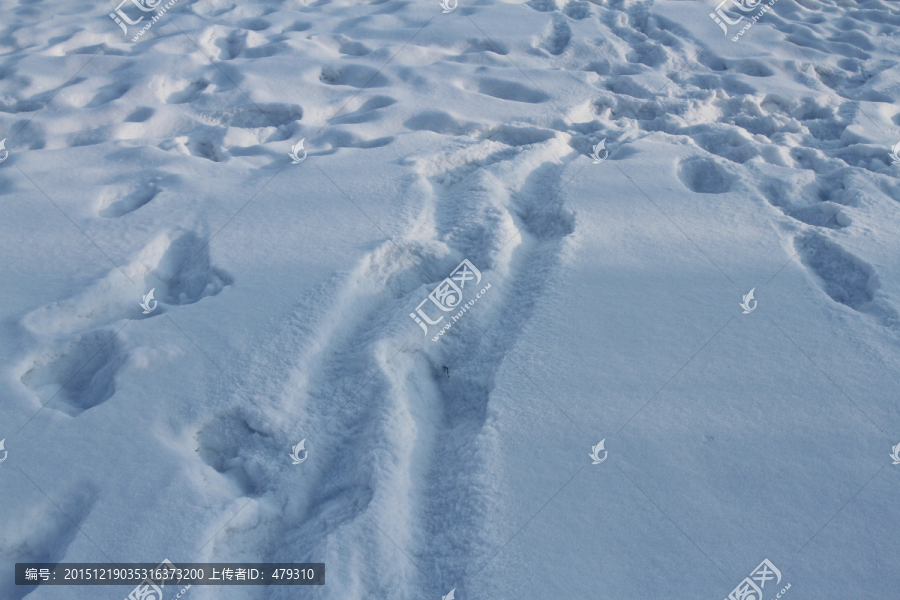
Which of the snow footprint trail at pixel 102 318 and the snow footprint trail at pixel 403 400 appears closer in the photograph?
the snow footprint trail at pixel 403 400

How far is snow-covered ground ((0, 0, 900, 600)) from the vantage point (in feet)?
4.52

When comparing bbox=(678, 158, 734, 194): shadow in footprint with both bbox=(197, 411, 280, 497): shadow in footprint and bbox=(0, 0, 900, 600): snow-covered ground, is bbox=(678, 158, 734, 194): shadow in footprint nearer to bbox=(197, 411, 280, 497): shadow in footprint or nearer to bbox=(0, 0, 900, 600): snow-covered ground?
bbox=(0, 0, 900, 600): snow-covered ground

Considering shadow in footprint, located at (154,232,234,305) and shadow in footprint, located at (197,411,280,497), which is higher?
shadow in footprint, located at (154,232,234,305)

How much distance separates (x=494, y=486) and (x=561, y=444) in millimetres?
213

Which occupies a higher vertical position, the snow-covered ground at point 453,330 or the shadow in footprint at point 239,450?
the snow-covered ground at point 453,330

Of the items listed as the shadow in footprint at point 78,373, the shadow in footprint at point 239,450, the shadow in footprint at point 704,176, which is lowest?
the shadow in footprint at point 239,450

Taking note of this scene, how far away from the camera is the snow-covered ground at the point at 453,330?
1.38 metres

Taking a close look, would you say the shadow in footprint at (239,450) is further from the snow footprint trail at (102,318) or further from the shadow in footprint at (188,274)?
the shadow in footprint at (188,274)

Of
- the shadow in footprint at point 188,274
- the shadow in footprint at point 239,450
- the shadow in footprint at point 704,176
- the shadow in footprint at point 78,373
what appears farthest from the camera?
the shadow in footprint at point 704,176

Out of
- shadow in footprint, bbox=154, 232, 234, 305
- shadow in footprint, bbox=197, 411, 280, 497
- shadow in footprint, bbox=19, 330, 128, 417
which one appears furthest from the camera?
shadow in footprint, bbox=154, 232, 234, 305

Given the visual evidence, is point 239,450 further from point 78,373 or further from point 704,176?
point 704,176

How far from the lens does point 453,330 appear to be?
1943 millimetres

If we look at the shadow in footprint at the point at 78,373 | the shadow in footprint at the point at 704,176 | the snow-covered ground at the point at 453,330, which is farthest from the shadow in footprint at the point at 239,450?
the shadow in footprint at the point at 704,176

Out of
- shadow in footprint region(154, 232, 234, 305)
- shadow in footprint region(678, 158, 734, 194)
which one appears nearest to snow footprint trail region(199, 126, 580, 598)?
shadow in footprint region(154, 232, 234, 305)
